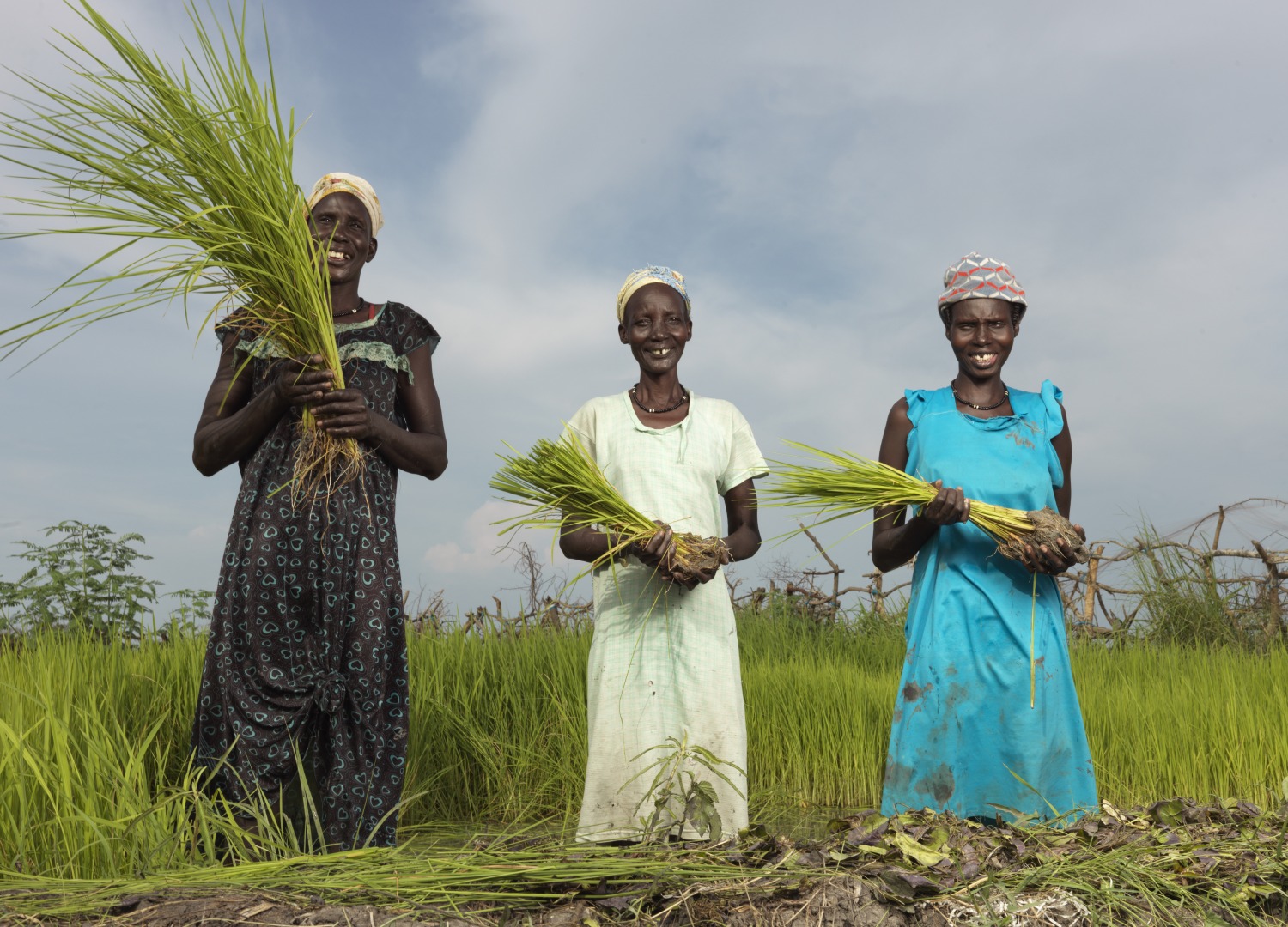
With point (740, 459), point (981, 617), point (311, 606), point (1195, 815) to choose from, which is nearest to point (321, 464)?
point (311, 606)

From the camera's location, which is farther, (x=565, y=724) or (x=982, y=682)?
(x=565, y=724)

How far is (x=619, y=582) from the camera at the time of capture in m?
3.08

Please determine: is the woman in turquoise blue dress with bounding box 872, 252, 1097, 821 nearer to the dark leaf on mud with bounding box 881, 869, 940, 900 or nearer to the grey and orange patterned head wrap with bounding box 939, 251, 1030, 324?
the grey and orange patterned head wrap with bounding box 939, 251, 1030, 324

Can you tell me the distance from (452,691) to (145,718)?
4.44 feet

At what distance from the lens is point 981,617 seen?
303 cm

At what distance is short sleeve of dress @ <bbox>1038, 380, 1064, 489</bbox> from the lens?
A: 3.28 m

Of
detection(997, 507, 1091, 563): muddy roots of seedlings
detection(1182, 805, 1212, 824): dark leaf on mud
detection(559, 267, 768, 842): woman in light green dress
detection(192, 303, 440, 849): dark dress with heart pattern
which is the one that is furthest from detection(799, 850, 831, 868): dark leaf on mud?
detection(192, 303, 440, 849): dark dress with heart pattern

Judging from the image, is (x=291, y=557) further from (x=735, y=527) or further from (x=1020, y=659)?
(x=1020, y=659)

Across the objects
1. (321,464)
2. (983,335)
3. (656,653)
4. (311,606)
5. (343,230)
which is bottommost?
(656,653)

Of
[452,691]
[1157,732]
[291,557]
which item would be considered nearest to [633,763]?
[291,557]

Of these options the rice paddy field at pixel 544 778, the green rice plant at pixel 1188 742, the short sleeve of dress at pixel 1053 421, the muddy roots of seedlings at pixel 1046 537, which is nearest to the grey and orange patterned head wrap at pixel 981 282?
the short sleeve of dress at pixel 1053 421

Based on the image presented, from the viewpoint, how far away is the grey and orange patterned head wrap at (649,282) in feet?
10.6

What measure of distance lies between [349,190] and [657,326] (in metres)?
1.04

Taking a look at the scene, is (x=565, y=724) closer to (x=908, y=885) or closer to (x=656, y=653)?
(x=656, y=653)
